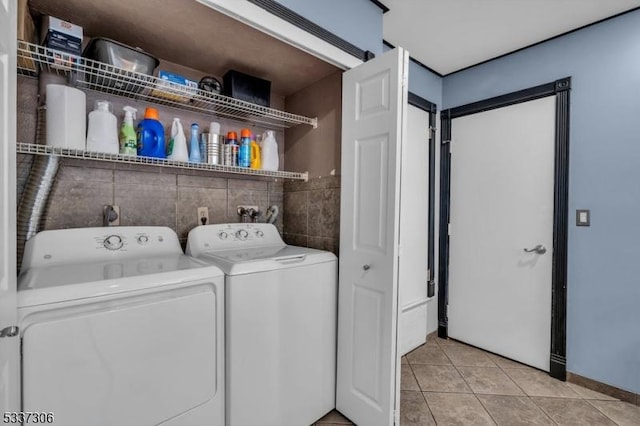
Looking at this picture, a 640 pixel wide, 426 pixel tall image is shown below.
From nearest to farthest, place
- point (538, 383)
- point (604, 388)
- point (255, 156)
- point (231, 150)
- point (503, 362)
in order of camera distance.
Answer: point (231, 150) < point (255, 156) < point (604, 388) < point (538, 383) < point (503, 362)

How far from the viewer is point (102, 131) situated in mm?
1368

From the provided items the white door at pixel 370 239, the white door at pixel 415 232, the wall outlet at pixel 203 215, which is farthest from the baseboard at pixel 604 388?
the wall outlet at pixel 203 215

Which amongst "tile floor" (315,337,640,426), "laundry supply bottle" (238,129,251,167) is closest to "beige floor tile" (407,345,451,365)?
"tile floor" (315,337,640,426)

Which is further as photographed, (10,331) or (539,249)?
(539,249)

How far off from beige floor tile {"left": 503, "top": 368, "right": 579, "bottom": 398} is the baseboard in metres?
0.08

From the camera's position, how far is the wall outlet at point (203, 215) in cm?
188

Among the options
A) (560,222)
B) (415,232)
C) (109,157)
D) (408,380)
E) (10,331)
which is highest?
(109,157)

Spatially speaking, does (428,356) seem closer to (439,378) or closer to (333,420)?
(439,378)

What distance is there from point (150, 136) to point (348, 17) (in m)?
1.30

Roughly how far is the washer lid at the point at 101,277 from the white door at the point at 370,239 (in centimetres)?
78

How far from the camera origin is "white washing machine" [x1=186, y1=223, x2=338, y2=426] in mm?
1318

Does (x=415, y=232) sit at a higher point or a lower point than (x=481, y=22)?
lower

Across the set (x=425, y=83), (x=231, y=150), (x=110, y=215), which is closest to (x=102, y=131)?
(x=110, y=215)

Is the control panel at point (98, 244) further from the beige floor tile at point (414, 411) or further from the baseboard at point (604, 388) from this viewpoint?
the baseboard at point (604, 388)
